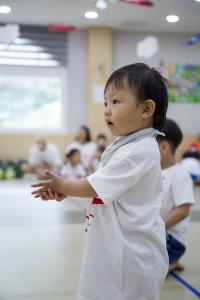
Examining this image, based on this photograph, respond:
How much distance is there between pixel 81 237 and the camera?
2090mm

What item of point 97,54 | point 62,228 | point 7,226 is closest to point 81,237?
point 62,228

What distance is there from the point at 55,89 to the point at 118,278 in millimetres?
4810

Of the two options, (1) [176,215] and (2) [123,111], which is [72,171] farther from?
(2) [123,111]

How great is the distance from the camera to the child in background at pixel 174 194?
1499 millimetres

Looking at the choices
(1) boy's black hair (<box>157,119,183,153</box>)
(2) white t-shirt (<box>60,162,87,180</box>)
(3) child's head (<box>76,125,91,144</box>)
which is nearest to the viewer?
(1) boy's black hair (<box>157,119,183,153</box>)

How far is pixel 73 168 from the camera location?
4180 millimetres

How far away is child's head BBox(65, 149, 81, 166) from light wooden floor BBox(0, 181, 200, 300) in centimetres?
126

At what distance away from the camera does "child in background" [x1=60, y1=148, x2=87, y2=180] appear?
410cm

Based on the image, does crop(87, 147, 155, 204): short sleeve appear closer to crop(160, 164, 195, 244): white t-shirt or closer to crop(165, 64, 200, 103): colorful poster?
crop(160, 164, 195, 244): white t-shirt

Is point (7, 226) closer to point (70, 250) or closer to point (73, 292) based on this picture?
point (70, 250)

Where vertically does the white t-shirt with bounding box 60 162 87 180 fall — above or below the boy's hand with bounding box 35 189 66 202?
below

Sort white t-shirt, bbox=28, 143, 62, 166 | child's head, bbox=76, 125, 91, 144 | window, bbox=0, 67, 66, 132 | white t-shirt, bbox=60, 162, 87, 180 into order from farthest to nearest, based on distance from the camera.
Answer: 1. window, bbox=0, 67, 66, 132
2. white t-shirt, bbox=28, 143, 62, 166
3. child's head, bbox=76, 125, 91, 144
4. white t-shirt, bbox=60, 162, 87, 180

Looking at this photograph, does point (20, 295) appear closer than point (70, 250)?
Yes

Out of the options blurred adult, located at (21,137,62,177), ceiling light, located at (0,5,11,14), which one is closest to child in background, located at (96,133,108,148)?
blurred adult, located at (21,137,62,177)
